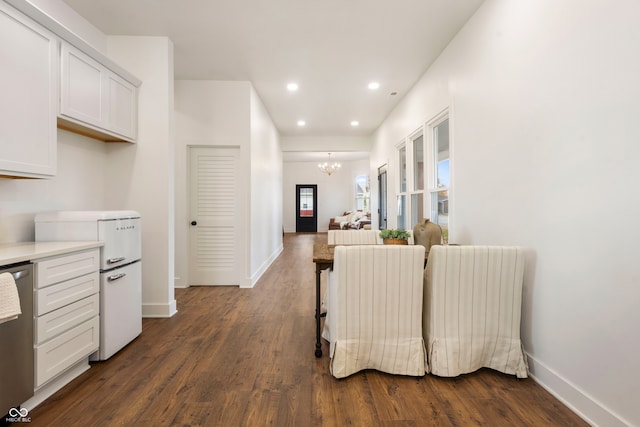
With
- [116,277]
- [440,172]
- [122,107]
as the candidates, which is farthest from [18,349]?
[440,172]

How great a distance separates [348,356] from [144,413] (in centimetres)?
119

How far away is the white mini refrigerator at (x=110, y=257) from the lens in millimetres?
2236

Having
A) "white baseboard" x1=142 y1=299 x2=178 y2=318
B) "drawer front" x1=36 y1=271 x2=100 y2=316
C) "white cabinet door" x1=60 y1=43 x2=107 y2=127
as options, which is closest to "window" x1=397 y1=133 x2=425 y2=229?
"white baseboard" x1=142 y1=299 x2=178 y2=318

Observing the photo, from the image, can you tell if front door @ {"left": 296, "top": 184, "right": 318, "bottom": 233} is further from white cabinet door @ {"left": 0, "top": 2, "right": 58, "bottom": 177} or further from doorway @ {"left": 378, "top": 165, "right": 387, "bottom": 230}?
white cabinet door @ {"left": 0, "top": 2, "right": 58, "bottom": 177}

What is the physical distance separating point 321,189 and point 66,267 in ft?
35.9

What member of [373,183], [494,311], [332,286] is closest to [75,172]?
[332,286]

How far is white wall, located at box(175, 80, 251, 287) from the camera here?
166 inches

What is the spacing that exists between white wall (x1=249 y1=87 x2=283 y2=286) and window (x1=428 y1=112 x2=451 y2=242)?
95.7 inches

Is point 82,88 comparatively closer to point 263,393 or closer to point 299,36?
point 299,36

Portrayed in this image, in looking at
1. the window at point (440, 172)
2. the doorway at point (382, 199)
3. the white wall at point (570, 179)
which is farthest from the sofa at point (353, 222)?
the white wall at point (570, 179)

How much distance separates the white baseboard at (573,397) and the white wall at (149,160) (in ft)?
10.4

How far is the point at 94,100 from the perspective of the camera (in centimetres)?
253

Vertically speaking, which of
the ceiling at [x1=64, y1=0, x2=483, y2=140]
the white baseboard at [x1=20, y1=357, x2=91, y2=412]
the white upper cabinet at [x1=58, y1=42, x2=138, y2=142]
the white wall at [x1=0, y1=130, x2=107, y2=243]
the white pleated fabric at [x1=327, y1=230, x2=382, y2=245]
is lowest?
the white baseboard at [x1=20, y1=357, x2=91, y2=412]

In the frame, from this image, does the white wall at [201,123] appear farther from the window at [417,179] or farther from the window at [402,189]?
the window at [402,189]
